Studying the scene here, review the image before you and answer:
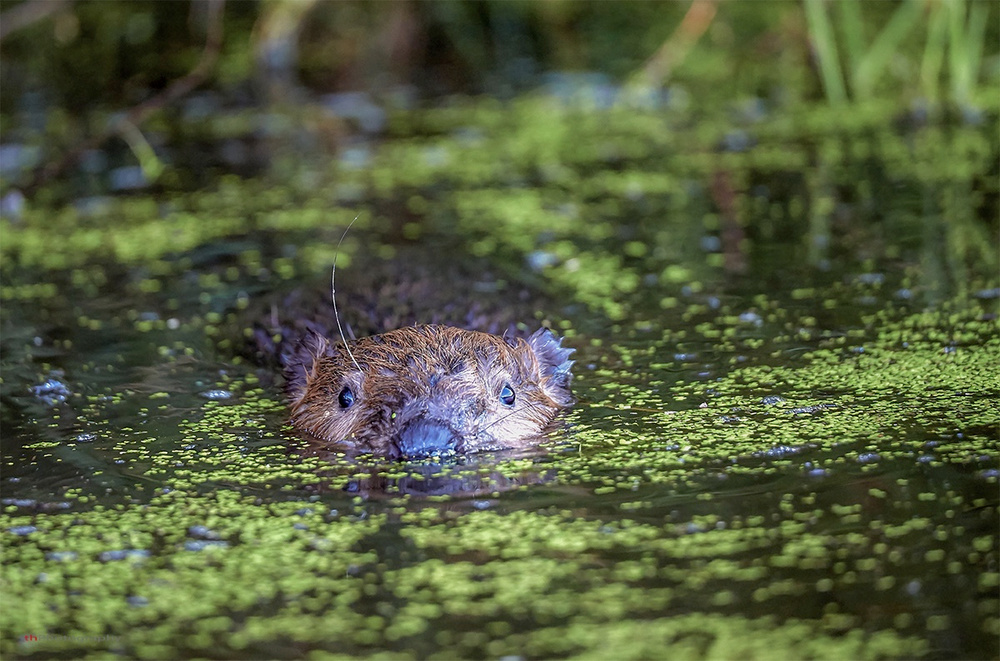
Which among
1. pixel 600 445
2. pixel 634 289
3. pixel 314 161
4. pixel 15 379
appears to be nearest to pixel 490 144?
pixel 314 161

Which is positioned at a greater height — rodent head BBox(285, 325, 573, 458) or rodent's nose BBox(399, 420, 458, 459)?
rodent head BBox(285, 325, 573, 458)

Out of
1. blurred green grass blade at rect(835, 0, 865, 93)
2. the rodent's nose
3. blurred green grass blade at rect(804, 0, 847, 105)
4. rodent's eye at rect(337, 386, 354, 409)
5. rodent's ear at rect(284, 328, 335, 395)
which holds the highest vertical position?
blurred green grass blade at rect(835, 0, 865, 93)

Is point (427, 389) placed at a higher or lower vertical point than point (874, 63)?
lower

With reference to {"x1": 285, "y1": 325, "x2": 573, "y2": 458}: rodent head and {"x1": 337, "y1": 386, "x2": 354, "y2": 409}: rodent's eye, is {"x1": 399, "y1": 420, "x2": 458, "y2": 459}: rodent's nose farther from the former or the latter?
{"x1": 337, "y1": 386, "x2": 354, "y2": 409}: rodent's eye

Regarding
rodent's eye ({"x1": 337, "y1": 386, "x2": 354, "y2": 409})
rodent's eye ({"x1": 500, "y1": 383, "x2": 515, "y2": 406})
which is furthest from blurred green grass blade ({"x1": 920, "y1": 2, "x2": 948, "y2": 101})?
rodent's eye ({"x1": 337, "y1": 386, "x2": 354, "y2": 409})

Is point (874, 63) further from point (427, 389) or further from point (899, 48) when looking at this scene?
point (427, 389)

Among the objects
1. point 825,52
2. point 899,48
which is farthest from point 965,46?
point 825,52

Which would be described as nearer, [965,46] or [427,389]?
[427,389]

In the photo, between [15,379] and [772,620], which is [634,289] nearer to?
[15,379]
